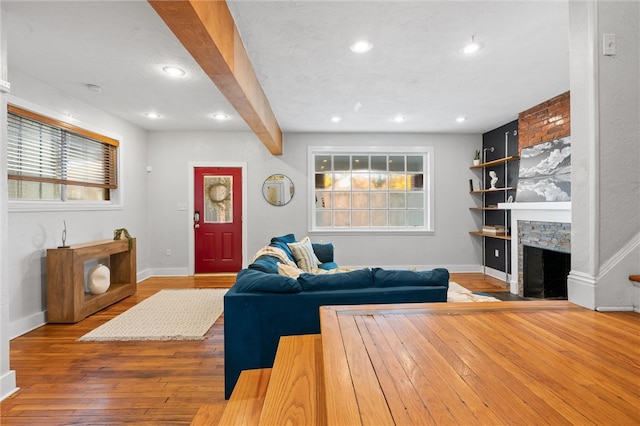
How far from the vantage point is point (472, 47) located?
2588 millimetres

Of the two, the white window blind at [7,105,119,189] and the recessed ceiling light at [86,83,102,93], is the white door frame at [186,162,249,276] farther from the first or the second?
the recessed ceiling light at [86,83,102,93]

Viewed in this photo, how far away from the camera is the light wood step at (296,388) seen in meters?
1.04

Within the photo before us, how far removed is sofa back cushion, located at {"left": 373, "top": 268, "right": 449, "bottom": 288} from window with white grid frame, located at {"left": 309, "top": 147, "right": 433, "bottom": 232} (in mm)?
3613

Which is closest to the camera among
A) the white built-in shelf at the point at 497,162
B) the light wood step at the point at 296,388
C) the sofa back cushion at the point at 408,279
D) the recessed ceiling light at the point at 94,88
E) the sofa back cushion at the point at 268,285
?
the light wood step at the point at 296,388

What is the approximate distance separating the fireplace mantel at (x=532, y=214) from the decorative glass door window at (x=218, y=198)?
4.50 m

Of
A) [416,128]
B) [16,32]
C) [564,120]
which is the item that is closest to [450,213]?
[416,128]

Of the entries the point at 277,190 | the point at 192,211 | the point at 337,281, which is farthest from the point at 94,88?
the point at 337,281

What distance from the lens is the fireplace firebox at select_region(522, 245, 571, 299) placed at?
4.21 metres

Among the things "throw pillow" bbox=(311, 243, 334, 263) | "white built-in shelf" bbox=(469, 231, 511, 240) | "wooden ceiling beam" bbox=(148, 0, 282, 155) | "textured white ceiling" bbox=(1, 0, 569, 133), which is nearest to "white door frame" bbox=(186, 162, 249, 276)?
"textured white ceiling" bbox=(1, 0, 569, 133)

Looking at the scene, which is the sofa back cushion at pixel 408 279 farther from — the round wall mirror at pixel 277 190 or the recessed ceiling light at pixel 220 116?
the round wall mirror at pixel 277 190

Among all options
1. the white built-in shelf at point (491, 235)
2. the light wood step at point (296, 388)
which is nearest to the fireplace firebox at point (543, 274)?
the white built-in shelf at point (491, 235)

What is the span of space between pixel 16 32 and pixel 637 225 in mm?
4242

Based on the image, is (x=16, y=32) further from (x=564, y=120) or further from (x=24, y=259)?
(x=564, y=120)

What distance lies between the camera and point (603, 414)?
2.48 ft
